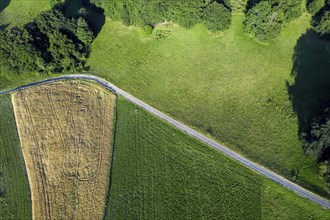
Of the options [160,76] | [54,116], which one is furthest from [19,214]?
[160,76]

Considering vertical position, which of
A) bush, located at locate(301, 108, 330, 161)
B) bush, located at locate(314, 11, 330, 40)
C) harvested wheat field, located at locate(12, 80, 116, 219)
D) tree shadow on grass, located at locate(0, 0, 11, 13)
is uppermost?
bush, located at locate(314, 11, 330, 40)

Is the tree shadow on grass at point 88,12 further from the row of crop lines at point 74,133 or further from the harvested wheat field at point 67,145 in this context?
the row of crop lines at point 74,133

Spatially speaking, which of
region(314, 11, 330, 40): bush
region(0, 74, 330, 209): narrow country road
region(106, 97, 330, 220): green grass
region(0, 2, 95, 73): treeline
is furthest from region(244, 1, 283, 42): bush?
region(0, 2, 95, 73): treeline

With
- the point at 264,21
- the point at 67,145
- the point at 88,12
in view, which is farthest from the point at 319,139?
the point at 88,12

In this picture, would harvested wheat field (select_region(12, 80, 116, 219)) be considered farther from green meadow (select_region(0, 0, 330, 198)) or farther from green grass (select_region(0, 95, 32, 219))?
green meadow (select_region(0, 0, 330, 198))

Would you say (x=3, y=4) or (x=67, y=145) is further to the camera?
(x=3, y=4)

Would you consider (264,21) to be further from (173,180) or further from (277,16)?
(173,180)
